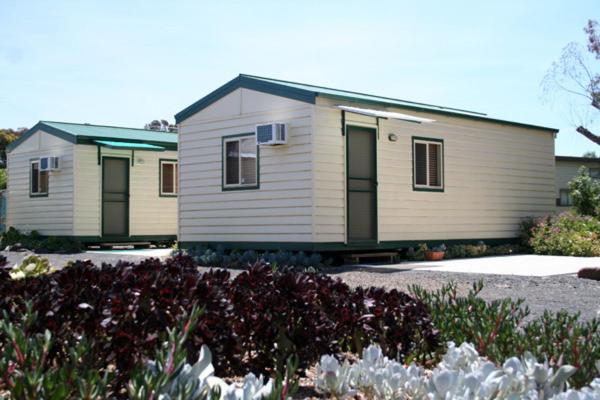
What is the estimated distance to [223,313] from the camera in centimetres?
315

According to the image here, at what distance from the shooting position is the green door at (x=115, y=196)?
1709cm

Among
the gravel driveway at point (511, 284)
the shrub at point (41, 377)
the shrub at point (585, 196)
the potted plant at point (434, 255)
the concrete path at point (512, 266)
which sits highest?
the shrub at point (585, 196)

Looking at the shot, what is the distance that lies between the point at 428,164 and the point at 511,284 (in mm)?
5381

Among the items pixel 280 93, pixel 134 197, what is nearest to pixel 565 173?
pixel 134 197

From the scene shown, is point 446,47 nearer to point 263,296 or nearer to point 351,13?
point 351,13

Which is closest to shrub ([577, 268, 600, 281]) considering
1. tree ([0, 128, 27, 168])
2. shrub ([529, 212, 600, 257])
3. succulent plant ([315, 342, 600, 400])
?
shrub ([529, 212, 600, 257])

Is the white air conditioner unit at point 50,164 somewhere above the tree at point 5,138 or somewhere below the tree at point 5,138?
below

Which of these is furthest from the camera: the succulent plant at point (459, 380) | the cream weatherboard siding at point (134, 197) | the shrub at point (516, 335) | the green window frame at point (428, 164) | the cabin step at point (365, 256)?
the cream weatherboard siding at point (134, 197)

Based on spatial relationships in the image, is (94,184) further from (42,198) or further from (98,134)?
(42,198)

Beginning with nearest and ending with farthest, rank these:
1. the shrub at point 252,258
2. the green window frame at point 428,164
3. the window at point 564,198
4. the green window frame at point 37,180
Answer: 1. the shrub at point 252,258
2. the green window frame at point 428,164
3. the green window frame at point 37,180
4. the window at point 564,198

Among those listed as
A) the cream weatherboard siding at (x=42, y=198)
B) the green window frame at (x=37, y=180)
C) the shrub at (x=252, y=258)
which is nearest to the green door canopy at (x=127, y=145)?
the cream weatherboard siding at (x=42, y=198)

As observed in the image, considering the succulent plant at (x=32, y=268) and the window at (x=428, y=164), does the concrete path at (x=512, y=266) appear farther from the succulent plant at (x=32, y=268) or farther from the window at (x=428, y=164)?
the succulent plant at (x=32, y=268)

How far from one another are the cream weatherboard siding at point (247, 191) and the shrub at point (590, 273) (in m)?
4.05

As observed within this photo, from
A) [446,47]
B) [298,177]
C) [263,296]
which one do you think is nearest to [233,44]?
[298,177]
